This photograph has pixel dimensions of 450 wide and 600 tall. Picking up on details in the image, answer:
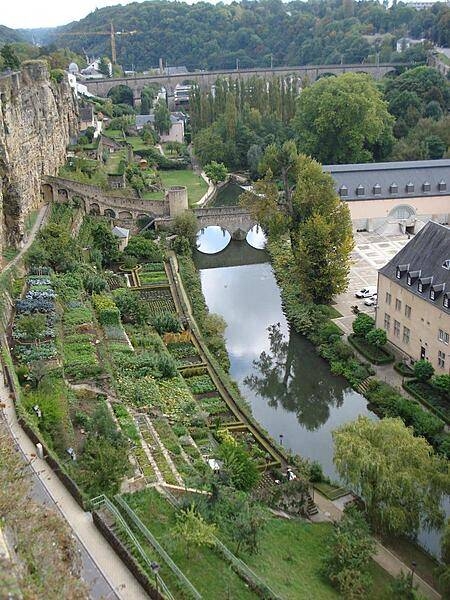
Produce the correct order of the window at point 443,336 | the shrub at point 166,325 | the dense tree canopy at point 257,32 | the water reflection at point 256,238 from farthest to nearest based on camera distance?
the dense tree canopy at point 257,32 < the water reflection at point 256,238 < the shrub at point 166,325 < the window at point 443,336

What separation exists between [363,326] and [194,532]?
56.3 ft

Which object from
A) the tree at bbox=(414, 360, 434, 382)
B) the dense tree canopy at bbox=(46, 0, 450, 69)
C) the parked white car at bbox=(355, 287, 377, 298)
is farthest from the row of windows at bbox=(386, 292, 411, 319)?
the dense tree canopy at bbox=(46, 0, 450, 69)

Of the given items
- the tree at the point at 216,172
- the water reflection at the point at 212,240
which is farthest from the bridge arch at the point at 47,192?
the tree at the point at 216,172

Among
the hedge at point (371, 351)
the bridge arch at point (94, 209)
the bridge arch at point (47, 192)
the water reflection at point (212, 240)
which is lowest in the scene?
the water reflection at point (212, 240)

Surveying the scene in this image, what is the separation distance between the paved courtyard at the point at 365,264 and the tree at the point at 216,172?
1848 centimetres

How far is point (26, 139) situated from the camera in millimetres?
41875

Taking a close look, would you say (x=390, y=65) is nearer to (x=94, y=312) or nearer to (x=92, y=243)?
(x=92, y=243)

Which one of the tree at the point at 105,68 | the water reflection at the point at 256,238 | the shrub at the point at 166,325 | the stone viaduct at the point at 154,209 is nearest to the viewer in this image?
the shrub at the point at 166,325

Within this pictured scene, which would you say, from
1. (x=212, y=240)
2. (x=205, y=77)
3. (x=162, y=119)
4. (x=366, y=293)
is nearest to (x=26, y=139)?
(x=212, y=240)

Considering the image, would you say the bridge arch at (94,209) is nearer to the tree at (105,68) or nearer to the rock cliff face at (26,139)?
the rock cliff face at (26,139)

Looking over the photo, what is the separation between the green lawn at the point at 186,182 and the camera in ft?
183

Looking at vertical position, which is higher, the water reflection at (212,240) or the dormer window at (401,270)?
the dormer window at (401,270)

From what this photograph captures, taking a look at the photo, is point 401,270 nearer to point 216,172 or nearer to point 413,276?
point 413,276

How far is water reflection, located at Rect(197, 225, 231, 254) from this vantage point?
159 ft
